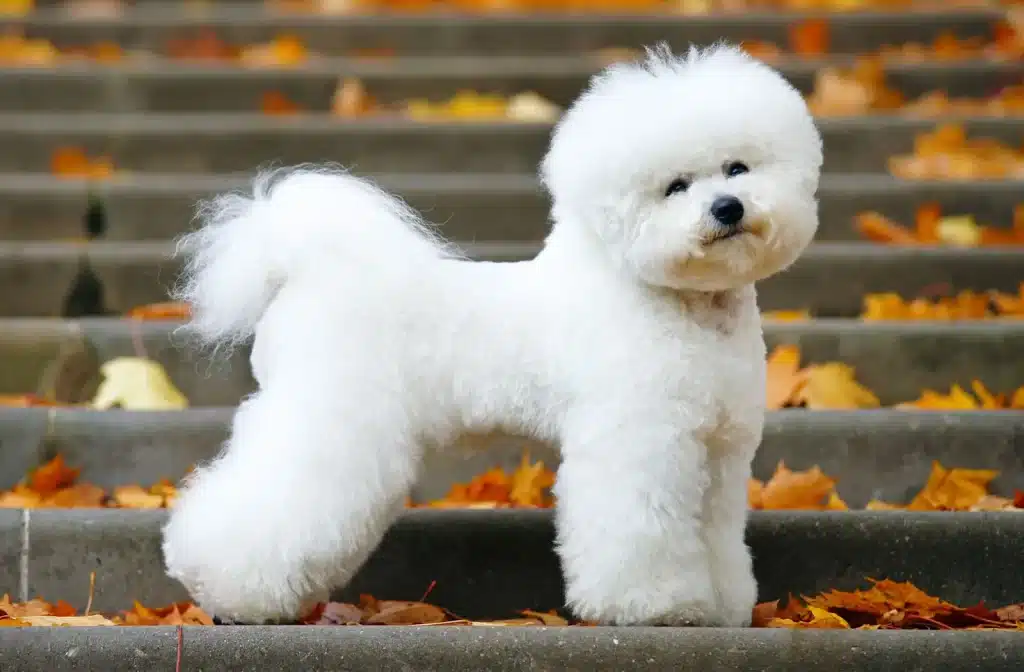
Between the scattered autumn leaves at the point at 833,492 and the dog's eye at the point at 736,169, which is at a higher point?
the dog's eye at the point at 736,169

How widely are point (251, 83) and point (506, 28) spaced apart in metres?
1.01

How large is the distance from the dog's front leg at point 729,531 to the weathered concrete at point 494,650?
0.20 m

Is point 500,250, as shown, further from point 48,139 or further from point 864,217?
point 48,139

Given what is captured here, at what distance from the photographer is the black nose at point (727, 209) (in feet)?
6.76

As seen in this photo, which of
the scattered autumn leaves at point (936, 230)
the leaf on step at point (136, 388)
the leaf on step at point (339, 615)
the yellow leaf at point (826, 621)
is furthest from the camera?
the scattered autumn leaves at point (936, 230)

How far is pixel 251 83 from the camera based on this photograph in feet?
15.5

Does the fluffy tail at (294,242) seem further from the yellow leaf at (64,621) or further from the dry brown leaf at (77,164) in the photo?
the dry brown leaf at (77,164)

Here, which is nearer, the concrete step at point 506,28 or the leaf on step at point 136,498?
the leaf on step at point 136,498

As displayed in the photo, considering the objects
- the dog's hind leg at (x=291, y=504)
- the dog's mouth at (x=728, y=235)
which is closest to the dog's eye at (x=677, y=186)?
the dog's mouth at (x=728, y=235)

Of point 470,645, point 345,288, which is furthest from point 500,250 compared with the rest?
point 470,645

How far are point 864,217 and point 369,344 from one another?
2.19m

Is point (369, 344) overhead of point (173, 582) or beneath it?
overhead

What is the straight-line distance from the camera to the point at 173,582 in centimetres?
264

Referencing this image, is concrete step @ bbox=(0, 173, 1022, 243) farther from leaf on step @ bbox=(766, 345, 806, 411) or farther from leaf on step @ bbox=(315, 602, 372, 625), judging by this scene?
leaf on step @ bbox=(315, 602, 372, 625)
